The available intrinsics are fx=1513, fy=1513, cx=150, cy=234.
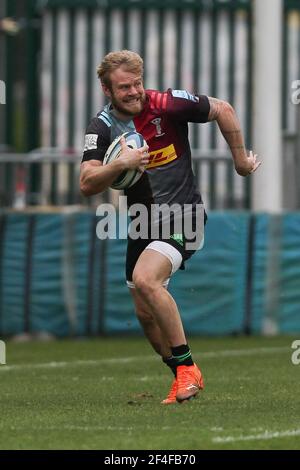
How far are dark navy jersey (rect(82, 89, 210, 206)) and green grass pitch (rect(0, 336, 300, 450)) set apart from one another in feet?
4.11

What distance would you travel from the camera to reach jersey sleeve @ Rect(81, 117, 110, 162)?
8891 mm

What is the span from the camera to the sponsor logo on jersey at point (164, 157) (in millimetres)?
9125

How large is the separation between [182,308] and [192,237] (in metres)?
6.51

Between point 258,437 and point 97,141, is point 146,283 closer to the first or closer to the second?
point 97,141

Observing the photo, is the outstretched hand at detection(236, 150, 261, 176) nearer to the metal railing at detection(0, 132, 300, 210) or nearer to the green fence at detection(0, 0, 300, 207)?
the metal railing at detection(0, 132, 300, 210)

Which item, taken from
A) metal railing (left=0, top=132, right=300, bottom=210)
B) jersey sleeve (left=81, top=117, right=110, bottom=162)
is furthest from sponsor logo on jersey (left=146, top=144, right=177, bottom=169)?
metal railing (left=0, top=132, right=300, bottom=210)


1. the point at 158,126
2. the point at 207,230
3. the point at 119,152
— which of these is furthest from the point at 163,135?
the point at 207,230

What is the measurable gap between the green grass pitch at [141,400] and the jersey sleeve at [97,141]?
1468 millimetres

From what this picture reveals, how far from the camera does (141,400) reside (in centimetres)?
919

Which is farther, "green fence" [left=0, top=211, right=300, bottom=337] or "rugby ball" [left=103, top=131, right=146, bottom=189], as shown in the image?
"green fence" [left=0, top=211, right=300, bottom=337]

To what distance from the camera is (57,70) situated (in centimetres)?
2164

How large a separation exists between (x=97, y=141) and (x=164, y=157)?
457 mm

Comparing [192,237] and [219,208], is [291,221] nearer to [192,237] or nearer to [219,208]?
[219,208]

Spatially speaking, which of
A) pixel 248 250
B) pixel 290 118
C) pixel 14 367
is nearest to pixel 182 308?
pixel 248 250
